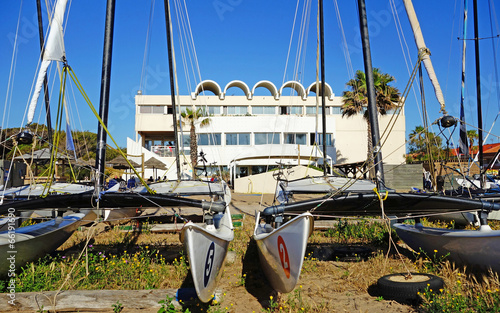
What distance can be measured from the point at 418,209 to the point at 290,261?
138 inches

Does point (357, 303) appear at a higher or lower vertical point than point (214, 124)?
lower

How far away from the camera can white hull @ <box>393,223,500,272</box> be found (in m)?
5.92

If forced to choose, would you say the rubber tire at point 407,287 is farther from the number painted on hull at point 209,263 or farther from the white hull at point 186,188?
the white hull at point 186,188

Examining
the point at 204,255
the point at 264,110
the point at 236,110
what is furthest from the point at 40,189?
the point at 264,110

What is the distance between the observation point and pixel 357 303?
5.87 m

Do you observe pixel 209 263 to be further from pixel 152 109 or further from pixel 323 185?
pixel 152 109

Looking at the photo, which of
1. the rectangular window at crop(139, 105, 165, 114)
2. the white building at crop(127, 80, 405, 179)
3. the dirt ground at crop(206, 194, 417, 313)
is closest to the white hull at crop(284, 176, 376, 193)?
the dirt ground at crop(206, 194, 417, 313)

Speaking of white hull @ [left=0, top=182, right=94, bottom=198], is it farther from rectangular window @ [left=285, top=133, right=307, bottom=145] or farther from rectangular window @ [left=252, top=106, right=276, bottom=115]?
rectangular window @ [left=252, top=106, right=276, bottom=115]

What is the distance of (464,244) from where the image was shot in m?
6.39

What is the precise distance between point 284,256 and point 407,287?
6.11 ft

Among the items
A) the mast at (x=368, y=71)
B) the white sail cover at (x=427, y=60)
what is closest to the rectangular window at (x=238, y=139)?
the mast at (x=368, y=71)

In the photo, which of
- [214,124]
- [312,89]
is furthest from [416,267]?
[312,89]

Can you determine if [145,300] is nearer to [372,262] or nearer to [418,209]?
[372,262]

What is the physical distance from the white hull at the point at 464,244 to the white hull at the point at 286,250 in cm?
282
